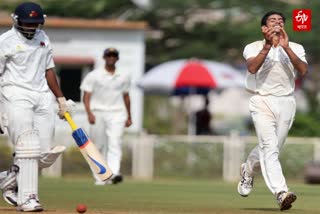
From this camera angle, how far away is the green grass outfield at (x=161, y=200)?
527 inches

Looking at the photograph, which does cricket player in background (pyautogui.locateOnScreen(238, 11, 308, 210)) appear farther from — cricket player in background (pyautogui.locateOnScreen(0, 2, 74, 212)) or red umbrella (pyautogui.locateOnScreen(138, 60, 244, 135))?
red umbrella (pyautogui.locateOnScreen(138, 60, 244, 135))

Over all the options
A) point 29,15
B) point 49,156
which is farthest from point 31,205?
point 29,15

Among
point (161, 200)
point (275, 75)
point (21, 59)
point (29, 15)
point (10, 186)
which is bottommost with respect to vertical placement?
point (161, 200)

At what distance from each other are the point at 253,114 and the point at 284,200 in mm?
1142

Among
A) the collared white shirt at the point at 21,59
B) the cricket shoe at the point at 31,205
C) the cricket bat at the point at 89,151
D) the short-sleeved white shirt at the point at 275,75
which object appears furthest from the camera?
the short-sleeved white shirt at the point at 275,75

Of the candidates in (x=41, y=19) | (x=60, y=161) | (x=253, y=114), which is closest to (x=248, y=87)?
(x=253, y=114)

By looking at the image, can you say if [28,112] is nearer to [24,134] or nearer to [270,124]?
[24,134]

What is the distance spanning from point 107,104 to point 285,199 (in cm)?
810

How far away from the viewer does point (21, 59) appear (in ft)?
41.9

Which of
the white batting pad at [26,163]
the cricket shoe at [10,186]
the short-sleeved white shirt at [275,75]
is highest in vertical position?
the short-sleeved white shirt at [275,75]

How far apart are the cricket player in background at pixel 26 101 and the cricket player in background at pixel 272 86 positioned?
7.21ft

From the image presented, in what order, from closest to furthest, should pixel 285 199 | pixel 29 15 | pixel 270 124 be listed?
pixel 29 15
pixel 285 199
pixel 270 124

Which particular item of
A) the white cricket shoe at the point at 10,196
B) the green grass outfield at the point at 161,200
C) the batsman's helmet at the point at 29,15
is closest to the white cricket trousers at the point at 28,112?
the white cricket shoe at the point at 10,196

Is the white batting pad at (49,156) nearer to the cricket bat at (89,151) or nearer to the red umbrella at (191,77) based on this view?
the cricket bat at (89,151)
